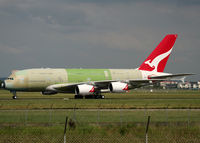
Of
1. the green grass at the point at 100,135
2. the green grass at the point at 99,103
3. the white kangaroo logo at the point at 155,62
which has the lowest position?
the green grass at the point at 100,135

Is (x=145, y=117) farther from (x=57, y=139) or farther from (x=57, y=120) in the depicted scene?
(x=57, y=139)

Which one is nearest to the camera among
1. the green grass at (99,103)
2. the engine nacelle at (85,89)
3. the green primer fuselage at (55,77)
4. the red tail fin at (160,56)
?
the green grass at (99,103)

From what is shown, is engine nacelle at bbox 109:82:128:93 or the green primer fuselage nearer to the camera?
the green primer fuselage

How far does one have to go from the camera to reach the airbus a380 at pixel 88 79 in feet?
178

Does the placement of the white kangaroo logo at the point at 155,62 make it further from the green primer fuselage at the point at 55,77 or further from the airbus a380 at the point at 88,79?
the green primer fuselage at the point at 55,77

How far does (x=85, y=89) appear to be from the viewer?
53875 millimetres

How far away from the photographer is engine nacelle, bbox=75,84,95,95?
53.7 m

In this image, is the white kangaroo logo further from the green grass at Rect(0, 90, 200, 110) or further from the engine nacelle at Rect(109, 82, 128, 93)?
the engine nacelle at Rect(109, 82, 128, 93)

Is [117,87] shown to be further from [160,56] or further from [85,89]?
[160,56]

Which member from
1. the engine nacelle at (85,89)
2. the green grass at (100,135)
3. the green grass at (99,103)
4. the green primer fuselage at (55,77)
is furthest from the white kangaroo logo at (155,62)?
the green grass at (100,135)

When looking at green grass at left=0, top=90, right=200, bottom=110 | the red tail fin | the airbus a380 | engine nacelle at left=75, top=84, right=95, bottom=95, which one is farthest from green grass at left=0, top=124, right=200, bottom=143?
the red tail fin

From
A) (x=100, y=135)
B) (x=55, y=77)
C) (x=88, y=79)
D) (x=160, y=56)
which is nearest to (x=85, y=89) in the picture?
(x=88, y=79)

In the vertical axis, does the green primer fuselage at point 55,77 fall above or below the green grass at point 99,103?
above

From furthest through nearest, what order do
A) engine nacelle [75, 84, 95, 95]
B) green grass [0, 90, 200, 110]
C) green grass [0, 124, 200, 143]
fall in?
1. engine nacelle [75, 84, 95, 95]
2. green grass [0, 90, 200, 110]
3. green grass [0, 124, 200, 143]
